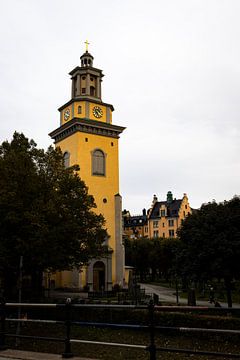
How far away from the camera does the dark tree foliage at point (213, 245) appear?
25.2 meters

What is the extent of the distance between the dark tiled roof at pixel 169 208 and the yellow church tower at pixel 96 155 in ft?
133

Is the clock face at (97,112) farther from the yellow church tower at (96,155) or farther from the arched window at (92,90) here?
the arched window at (92,90)

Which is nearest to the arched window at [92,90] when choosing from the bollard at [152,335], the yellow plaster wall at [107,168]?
the yellow plaster wall at [107,168]

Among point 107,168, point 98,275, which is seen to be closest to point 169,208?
point 107,168

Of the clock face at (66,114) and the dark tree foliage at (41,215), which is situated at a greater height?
the clock face at (66,114)

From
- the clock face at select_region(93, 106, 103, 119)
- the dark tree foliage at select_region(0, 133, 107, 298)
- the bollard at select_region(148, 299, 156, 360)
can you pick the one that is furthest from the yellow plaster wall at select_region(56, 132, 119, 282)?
the bollard at select_region(148, 299, 156, 360)

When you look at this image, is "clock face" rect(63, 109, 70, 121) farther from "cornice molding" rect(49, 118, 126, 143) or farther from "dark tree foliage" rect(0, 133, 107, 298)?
"dark tree foliage" rect(0, 133, 107, 298)

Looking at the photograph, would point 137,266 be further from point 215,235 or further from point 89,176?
point 215,235

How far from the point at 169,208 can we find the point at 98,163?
43.1 m

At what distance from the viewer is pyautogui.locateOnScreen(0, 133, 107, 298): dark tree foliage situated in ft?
61.2

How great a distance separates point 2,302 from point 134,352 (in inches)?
217

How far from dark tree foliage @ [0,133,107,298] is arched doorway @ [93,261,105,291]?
14338 mm

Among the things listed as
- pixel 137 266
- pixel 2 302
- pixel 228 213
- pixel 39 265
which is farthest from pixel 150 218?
pixel 2 302

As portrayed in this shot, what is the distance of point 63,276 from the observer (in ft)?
126
